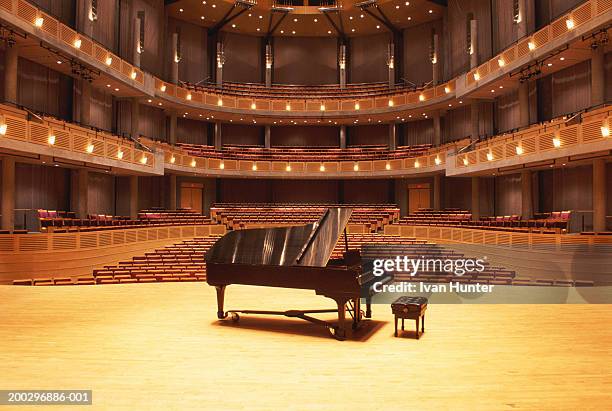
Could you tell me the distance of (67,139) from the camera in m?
12.6

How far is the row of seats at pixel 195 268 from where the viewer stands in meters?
7.61

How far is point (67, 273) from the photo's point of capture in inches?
427

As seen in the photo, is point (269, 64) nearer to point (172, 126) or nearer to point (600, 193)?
point (172, 126)

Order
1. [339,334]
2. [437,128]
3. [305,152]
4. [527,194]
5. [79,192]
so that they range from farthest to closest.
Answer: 1. [305,152]
2. [437,128]
3. [527,194]
4. [79,192]
5. [339,334]

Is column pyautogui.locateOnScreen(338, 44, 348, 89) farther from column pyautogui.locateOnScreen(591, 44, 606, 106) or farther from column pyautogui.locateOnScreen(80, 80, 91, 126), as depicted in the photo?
column pyautogui.locateOnScreen(591, 44, 606, 106)

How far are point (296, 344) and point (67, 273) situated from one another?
871cm

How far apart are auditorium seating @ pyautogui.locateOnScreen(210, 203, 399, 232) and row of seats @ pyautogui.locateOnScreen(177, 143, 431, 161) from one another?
2.54 meters

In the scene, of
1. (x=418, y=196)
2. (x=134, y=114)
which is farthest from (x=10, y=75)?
(x=418, y=196)

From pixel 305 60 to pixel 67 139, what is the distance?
16.4 meters

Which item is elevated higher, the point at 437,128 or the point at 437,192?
the point at 437,128

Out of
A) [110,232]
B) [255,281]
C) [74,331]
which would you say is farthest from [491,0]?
[74,331]

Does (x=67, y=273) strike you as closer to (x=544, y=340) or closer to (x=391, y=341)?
(x=391, y=341)

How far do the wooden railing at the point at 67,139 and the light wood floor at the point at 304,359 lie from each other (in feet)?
21.2

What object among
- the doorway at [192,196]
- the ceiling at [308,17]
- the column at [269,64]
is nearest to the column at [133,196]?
the doorway at [192,196]
